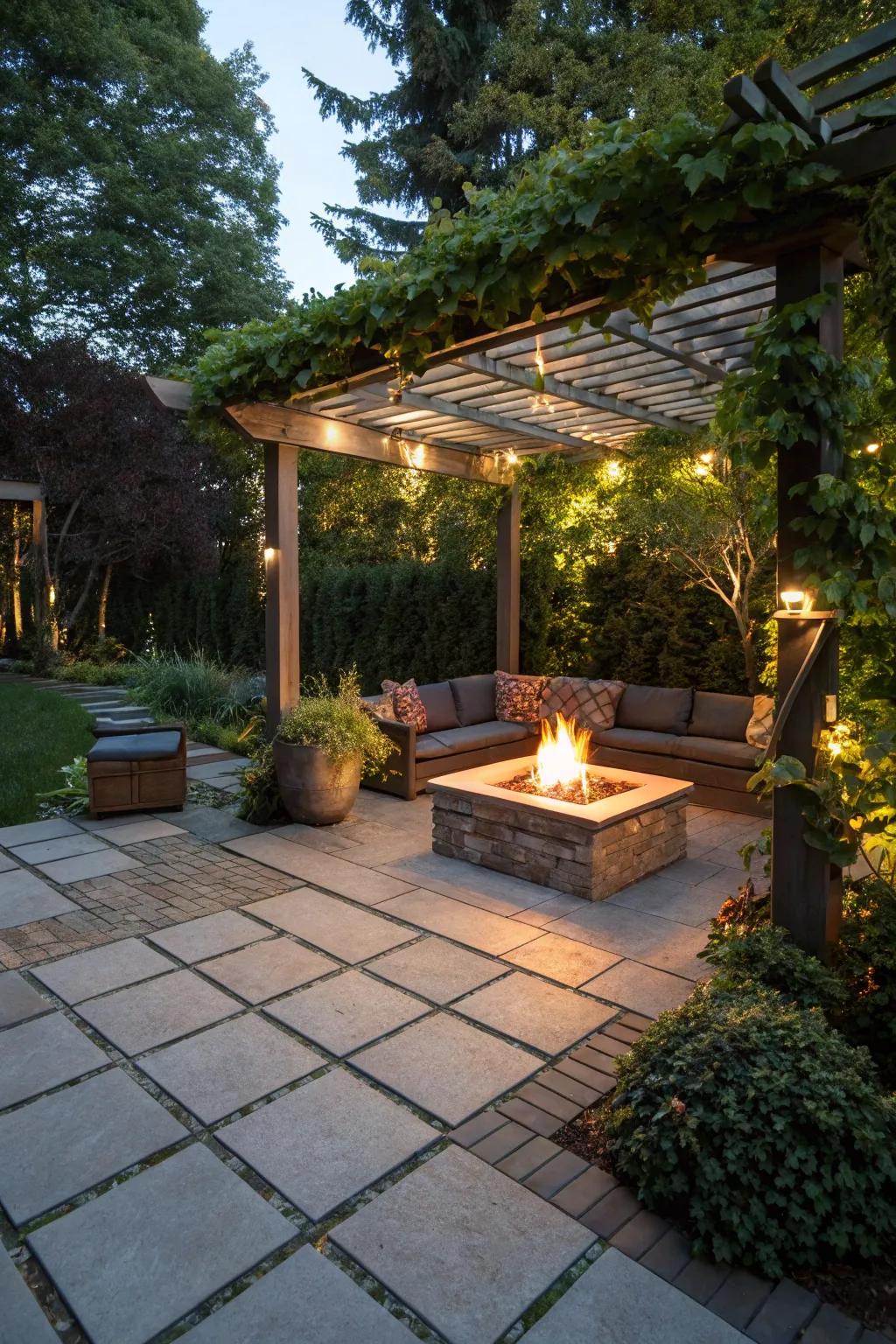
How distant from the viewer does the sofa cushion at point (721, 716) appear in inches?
247

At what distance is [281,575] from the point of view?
19.0ft

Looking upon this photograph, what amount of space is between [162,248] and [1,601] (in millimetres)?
7858

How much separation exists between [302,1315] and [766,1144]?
1105mm

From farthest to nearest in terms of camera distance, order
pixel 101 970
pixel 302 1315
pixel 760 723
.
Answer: pixel 760 723
pixel 101 970
pixel 302 1315

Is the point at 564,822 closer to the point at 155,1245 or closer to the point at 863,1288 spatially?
the point at 863,1288

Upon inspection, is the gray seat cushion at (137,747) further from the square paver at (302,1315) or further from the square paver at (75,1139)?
the square paver at (302,1315)

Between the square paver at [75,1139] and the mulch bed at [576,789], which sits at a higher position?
the mulch bed at [576,789]

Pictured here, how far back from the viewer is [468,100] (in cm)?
1341

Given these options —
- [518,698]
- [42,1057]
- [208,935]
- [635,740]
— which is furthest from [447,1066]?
[518,698]

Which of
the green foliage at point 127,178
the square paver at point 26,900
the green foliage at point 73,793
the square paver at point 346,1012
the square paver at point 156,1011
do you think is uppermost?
the green foliage at point 127,178

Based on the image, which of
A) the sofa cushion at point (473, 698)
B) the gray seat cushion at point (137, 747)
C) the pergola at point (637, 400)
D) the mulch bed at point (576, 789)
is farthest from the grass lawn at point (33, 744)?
the mulch bed at point (576, 789)

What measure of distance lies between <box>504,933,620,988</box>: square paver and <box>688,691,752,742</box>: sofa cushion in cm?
321

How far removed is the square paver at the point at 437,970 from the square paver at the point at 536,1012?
0.27 ft

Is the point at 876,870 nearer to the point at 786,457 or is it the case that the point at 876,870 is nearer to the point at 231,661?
the point at 786,457
